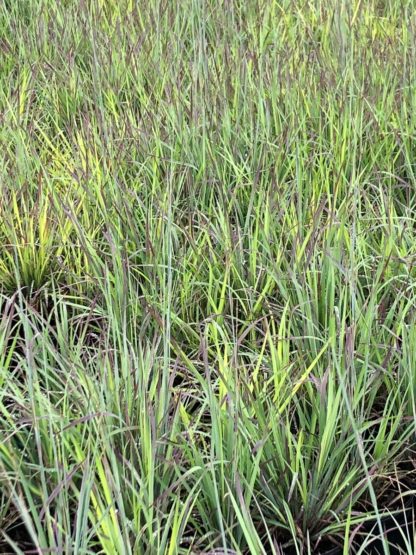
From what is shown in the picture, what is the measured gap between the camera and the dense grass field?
2.94 feet

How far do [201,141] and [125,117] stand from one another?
0.56 feet

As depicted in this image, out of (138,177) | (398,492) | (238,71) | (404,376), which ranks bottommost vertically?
(398,492)

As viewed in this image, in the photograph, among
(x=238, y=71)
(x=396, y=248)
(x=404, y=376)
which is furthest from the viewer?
(x=238, y=71)

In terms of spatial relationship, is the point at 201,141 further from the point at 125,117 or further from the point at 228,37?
the point at 228,37

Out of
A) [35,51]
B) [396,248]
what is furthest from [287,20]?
[396,248]

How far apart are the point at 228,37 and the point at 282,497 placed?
1.46 m

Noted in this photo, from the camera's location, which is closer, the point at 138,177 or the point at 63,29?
the point at 138,177

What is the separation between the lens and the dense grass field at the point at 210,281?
896 mm

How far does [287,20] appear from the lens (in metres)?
2.11

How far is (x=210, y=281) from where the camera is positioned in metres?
1.18

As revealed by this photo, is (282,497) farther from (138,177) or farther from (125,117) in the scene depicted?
(125,117)

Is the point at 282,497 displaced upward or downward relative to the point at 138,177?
downward

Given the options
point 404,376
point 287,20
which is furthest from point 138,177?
point 287,20

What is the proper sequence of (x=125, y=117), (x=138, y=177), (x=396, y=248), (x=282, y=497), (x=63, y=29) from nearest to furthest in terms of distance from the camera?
1. (x=282, y=497)
2. (x=396, y=248)
3. (x=138, y=177)
4. (x=125, y=117)
5. (x=63, y=29)
